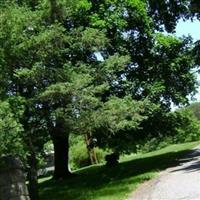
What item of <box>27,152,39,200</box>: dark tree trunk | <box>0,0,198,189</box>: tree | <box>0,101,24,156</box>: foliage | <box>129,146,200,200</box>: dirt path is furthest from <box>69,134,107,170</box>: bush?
<box>0,101,24,156</box>: foliage

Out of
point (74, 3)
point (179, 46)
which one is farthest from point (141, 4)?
point (74, 3)

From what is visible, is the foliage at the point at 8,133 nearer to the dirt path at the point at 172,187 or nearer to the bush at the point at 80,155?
the dirt path at the point at 172,187

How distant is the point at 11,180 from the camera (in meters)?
13.9

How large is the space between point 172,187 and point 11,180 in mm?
5521

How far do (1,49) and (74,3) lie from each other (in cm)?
444

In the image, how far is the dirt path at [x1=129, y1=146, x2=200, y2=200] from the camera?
50.6 feet

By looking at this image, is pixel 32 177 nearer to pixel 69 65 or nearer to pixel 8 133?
pixel 8 133

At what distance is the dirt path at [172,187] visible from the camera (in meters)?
15.4

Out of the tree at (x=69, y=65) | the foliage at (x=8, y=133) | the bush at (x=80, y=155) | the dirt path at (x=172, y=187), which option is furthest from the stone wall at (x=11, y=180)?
the bush at (x=80, y=155)

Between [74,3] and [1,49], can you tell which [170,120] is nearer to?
[74,3]

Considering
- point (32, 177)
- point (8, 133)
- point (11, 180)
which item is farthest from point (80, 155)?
point (11, 180)

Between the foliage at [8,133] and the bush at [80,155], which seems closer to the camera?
the foliage at [8,133]

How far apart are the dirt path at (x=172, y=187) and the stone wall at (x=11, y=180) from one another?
3.79 metres

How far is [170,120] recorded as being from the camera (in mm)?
30078
